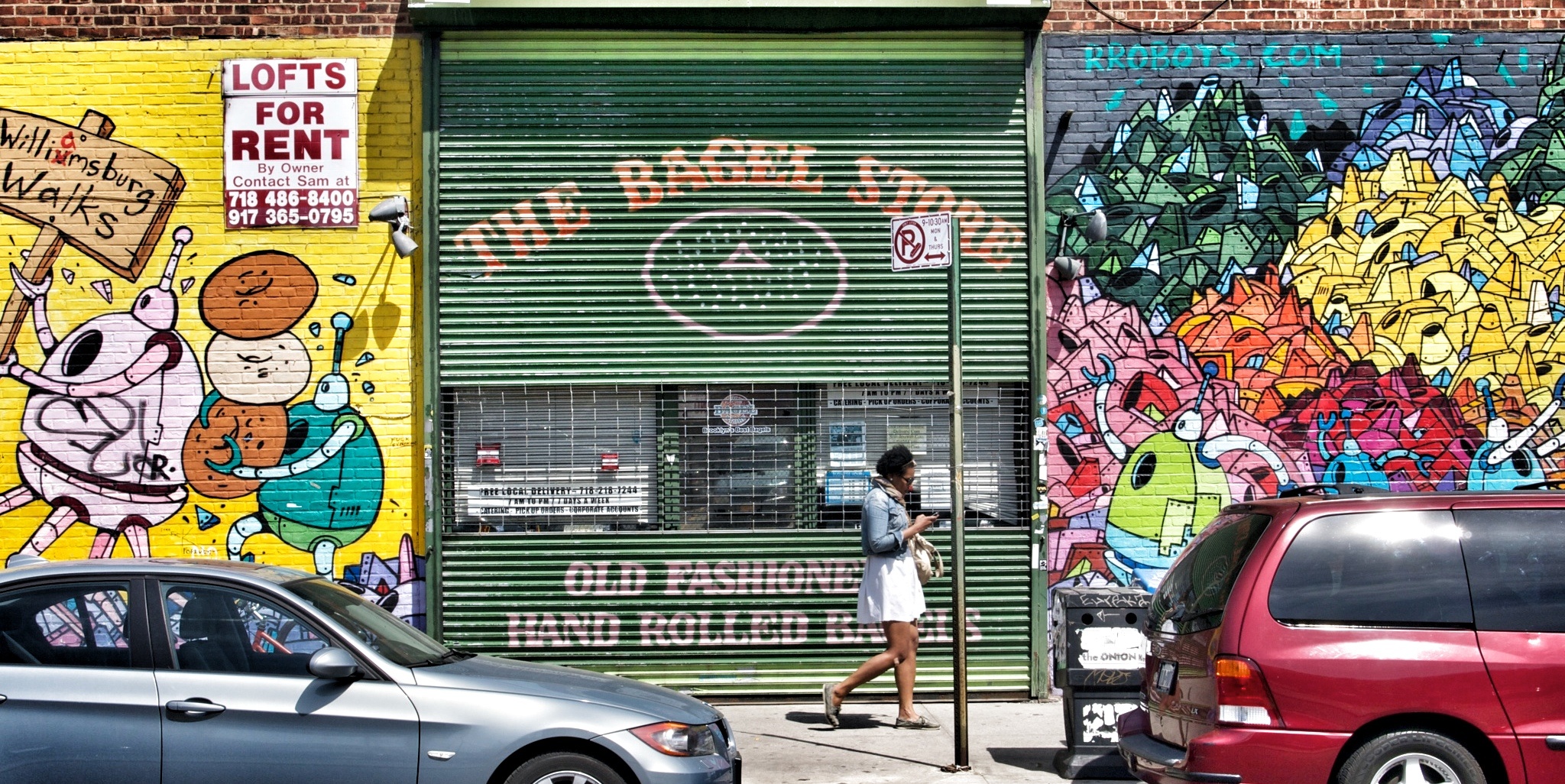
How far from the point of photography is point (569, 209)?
33.2 feet

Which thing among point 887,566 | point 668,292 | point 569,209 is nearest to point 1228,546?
point 887,566

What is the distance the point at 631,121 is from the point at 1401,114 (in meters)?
6.01

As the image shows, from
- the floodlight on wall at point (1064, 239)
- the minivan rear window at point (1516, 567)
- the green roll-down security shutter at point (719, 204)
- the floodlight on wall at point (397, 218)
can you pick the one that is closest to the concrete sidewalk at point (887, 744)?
the green roll-down security shutter at point (719, 204)

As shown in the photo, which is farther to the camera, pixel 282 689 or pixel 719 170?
pixel 719 170

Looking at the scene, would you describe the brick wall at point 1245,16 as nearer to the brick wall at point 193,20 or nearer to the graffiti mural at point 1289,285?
the graffiti mural at point 1289,285

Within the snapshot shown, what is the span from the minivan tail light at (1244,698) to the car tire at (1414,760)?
1.31ft

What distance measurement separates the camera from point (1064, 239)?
1021cm

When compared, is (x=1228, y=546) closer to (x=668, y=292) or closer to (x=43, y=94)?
(x=668, y=292)

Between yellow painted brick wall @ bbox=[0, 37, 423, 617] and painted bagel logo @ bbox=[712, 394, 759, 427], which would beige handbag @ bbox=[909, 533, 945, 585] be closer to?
painted bagel logo @ bbox=[712, 394, 759, 427]

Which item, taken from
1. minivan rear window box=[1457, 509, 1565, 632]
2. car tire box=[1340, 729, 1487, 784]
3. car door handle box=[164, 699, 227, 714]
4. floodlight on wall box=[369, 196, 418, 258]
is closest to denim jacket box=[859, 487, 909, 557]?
car tire box=[1340, 729, 1487, 784]

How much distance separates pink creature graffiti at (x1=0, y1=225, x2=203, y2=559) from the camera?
993 centimetres

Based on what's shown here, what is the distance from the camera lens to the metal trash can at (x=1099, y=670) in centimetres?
766

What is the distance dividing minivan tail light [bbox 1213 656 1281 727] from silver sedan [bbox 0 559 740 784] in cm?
233

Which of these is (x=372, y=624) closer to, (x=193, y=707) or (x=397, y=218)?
(x=193, y=707)
